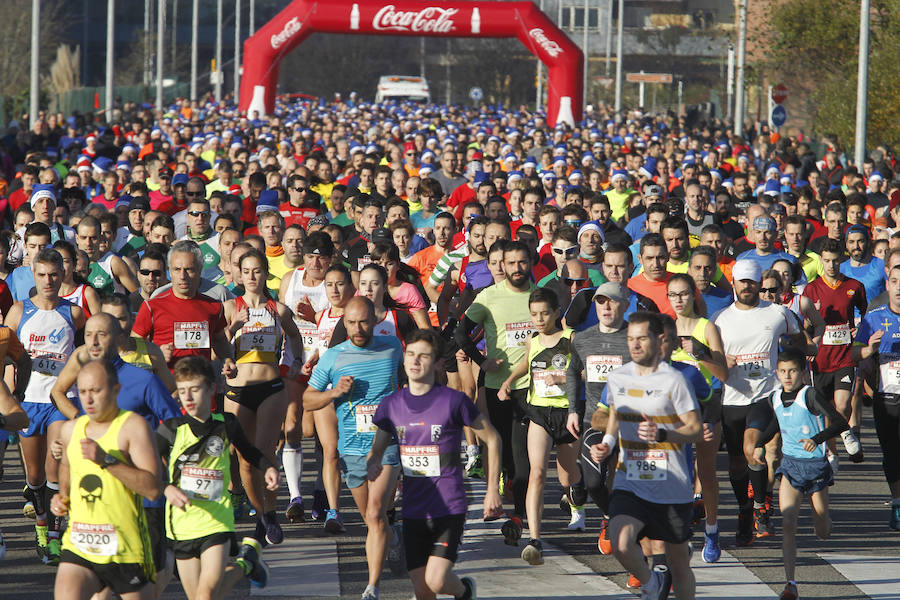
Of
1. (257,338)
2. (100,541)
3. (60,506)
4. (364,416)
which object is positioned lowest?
(100,541)

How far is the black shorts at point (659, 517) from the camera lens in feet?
24.0

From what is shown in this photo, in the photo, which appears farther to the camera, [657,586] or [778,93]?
[778,93]

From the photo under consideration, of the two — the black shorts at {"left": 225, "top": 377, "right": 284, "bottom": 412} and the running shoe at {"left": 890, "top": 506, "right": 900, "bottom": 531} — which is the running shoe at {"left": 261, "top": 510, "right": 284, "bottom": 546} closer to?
the black shorts at {"left": 225, "top": 377, "right": 284, "bottom": 412}

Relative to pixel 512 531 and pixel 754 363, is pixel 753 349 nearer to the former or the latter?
pixel 754 363

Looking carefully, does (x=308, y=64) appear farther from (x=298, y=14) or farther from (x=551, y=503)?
(x=551, y=503)

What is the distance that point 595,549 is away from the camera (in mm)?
9242

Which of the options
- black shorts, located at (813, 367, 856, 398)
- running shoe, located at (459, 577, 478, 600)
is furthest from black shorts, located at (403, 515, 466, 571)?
black shorts, located at (813, 367, 856, 398)

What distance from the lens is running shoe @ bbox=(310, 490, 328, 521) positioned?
10.0 metres

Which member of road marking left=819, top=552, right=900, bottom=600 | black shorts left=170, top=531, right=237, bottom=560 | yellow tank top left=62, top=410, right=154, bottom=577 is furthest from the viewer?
road marking left=819, top=552, right=900, bottom=600

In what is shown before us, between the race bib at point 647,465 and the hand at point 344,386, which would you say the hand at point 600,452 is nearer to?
the race bib at point 647,465

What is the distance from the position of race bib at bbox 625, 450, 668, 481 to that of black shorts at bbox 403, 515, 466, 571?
2.73ft

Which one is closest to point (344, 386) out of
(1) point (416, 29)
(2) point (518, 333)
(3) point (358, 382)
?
(3) point (358, 382)

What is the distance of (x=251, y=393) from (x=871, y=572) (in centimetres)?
371

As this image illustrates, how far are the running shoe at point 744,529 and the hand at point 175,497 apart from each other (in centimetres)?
412
